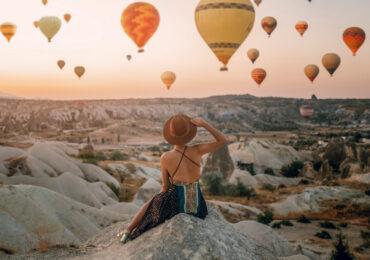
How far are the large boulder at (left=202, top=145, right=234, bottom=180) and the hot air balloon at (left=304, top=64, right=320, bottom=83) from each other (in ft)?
42.1

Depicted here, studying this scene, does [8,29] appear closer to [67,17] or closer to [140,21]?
[67,17]

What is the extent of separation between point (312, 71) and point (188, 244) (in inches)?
1768

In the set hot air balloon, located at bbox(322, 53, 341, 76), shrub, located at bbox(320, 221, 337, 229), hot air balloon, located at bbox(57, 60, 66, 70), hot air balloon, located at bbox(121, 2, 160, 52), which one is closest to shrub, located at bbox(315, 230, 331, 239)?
shrub, located at bbox(320, 221, 337, 229)

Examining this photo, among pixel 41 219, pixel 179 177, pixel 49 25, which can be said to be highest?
pixel 49 25

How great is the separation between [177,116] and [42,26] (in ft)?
120

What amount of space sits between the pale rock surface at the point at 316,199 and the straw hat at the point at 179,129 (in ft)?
92.3

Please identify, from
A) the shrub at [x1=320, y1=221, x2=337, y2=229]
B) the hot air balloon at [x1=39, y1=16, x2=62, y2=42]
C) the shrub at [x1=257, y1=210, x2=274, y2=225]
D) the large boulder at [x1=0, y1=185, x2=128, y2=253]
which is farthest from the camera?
the hot air balloon at [x1=39, y1=16, x2=62, y2=42]

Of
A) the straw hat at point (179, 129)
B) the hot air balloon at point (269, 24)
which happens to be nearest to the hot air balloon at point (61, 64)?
the hot air balloon at point (269, 24)

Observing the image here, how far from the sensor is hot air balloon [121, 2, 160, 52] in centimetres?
2692

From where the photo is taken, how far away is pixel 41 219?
1434 centimetres

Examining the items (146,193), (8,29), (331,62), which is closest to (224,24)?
(146,193)

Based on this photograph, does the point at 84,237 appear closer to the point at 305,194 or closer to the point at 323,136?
the point at 305,194

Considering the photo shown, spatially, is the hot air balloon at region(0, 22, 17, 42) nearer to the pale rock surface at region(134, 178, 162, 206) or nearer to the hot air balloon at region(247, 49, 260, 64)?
the pale rock surface at region(134, 178, 162, 206)

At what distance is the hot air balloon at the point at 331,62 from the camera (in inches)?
1739
